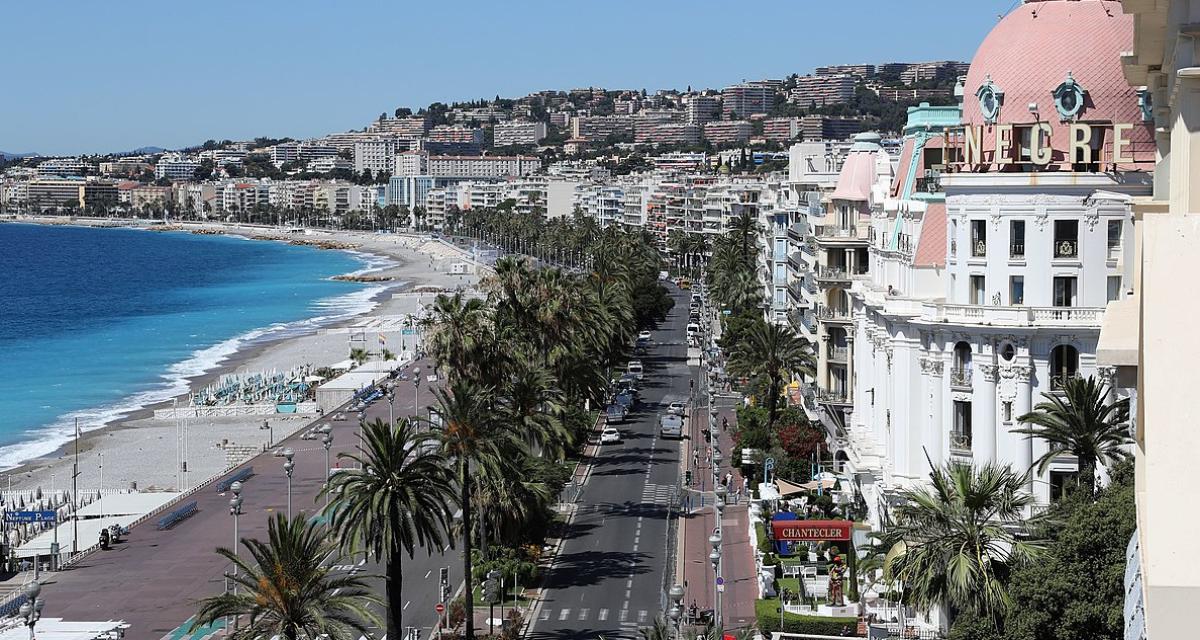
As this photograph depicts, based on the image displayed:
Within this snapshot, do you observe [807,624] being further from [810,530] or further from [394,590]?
[394,590]

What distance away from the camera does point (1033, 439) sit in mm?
37594

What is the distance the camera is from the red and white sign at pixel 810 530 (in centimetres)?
4528

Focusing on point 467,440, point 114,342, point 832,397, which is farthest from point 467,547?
point 114,342

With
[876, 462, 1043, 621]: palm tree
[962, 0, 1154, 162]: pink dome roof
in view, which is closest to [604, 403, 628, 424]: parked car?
[962, 0, 1154, 162]: pink dome roof

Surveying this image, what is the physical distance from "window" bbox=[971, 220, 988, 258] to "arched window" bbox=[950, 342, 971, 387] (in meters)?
2.34

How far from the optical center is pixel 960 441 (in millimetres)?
38938

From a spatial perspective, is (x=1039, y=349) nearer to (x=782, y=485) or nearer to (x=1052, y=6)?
(x=1052, y=6)

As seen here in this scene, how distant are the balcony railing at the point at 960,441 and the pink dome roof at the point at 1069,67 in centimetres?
730

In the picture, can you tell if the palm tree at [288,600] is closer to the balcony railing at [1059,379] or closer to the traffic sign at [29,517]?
the balcony railing at [1059,379]

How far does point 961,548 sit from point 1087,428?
437 centimetres

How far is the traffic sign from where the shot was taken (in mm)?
55812

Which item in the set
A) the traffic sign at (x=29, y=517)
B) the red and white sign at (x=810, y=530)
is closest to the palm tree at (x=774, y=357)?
the red and white sign at (x=810, y=530)

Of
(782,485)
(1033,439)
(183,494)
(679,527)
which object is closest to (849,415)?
(782,485)

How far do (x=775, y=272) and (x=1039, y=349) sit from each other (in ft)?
172
